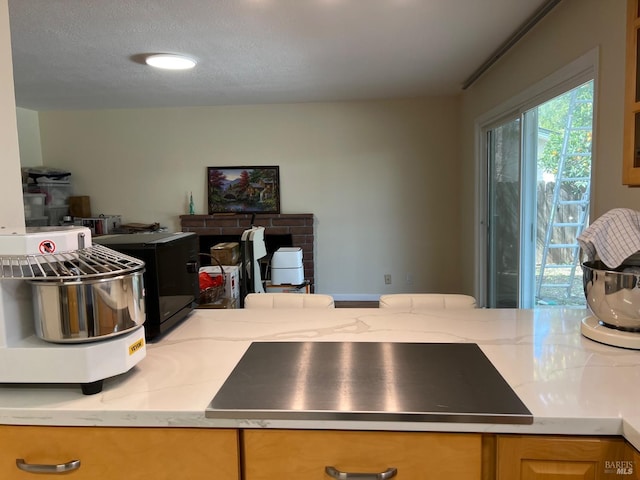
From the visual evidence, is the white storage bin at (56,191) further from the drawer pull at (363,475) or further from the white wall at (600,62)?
the drawer pull at (363,475)

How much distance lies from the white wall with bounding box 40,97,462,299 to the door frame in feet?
2.57

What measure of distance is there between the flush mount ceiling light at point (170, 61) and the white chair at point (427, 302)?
2492 millimetres

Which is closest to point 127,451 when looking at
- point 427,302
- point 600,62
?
point 427,302

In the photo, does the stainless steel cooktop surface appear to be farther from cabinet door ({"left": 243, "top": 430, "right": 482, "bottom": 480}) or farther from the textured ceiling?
the textured ceiling

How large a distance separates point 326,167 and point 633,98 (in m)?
3.92

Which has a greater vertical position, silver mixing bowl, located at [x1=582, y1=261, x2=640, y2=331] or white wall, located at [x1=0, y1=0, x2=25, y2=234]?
white wall, located at [x1=0, y1=0, x2=25, y2=234]

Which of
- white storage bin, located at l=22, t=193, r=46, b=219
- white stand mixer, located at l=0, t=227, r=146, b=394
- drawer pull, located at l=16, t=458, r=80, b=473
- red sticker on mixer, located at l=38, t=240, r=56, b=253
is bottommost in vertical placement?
drawer pull, located at l=16, t=458, r=80, b=473

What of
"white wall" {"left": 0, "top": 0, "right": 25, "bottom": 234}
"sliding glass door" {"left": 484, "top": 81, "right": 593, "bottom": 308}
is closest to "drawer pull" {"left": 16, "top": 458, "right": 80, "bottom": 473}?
"white wall" {"left": 0, "top": 0, "right": 25, "bottom": 234}

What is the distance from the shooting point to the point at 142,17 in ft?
8.33

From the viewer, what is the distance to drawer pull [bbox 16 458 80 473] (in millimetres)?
925

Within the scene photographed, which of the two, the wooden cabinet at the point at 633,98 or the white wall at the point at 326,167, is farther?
the white wall at the point at 326,167

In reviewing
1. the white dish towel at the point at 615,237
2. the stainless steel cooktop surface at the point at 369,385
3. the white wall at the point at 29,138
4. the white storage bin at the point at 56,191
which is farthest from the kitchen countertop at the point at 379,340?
the white wall at the point at 29,138

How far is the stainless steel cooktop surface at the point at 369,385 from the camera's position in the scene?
2.88ft

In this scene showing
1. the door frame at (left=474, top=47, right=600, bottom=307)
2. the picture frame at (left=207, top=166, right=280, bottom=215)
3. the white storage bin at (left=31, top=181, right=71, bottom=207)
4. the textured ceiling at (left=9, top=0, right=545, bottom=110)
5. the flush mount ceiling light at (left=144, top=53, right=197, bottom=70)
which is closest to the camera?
the door frame at (left=474, top=47, right=600, bottom=307)
